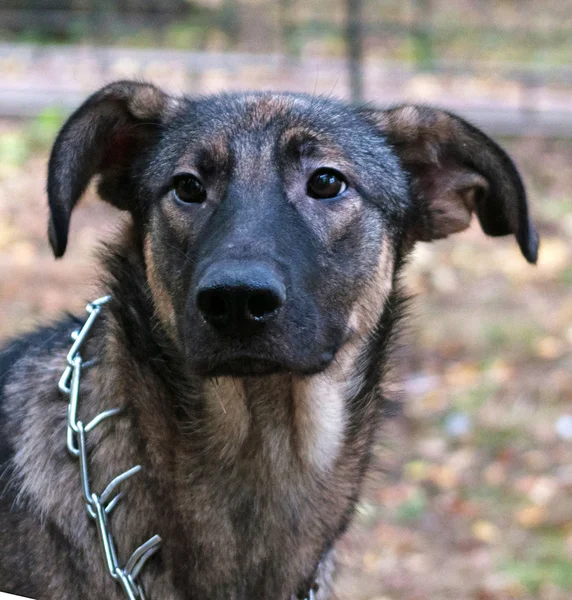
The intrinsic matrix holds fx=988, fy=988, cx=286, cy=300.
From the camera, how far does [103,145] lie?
135 inches

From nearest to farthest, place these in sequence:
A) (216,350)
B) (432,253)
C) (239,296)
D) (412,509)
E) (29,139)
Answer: (239,296), (216,350), (412,509), (432,253), (29,139)

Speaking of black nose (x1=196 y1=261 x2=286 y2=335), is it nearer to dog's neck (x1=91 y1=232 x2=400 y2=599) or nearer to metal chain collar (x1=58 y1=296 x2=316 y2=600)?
dog's neck (x1=91 y1=232 x2=400 y2=599)

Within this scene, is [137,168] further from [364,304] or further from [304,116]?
[364,304]

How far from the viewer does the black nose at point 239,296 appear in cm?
270

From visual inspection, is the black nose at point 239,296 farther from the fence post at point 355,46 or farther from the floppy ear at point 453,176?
the fence post at point 355,46

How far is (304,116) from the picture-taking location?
3395mm

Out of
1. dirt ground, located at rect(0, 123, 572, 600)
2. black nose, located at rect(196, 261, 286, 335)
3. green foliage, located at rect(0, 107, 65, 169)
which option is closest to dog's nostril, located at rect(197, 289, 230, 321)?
black nose, located at rect(196, 261, 286, 335)

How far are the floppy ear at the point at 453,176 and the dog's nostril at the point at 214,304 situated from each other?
121 centimetres

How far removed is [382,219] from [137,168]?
0.88 metres

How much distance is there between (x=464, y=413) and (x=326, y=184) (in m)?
3.70

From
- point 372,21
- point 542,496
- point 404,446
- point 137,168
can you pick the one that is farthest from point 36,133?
point 137,168

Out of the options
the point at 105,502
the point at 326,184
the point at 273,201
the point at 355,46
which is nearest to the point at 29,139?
the point at 355,46

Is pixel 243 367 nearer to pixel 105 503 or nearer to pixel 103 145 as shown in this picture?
pixel 105 503

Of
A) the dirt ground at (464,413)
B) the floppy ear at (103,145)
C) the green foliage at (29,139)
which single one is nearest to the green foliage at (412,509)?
the dirt ground at (464,413)
